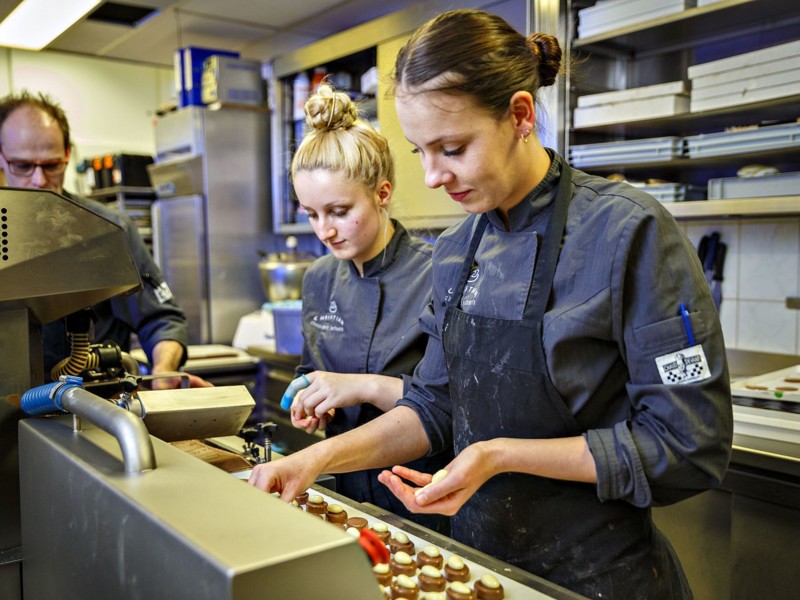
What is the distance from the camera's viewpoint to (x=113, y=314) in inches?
92.4

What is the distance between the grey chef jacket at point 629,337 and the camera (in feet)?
3.29

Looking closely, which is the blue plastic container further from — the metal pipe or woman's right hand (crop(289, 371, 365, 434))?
the metal pipe

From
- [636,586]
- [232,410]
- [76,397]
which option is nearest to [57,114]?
[232,410]

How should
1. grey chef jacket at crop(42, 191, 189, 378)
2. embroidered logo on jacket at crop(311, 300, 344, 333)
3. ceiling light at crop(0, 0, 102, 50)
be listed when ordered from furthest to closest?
ceiling light at crop(0, 0, 102, 50), grey chef jacket at crop(42, 191, 189, 378), embroidered logo on jacket at crop(311, 300, 344, 333)

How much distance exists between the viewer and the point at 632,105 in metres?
2.65

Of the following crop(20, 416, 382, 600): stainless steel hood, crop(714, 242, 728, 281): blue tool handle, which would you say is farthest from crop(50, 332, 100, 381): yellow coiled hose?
crop(714, 242, 728, 281): blue tool handle

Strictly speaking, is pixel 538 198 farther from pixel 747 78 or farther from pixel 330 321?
pixel 747 78

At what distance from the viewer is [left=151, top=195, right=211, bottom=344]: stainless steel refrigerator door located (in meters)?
4.66

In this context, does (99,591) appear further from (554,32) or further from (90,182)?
(90,182)

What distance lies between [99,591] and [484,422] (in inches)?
25.9

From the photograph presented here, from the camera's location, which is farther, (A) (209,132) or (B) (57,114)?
(A) (209,132)

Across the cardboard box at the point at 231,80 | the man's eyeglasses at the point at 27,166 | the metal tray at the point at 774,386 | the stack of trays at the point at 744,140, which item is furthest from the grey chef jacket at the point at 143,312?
the cardboard box at the point at 231,80

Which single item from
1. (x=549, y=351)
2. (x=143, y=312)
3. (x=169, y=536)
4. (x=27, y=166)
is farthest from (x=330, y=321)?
(x=169, y=536)

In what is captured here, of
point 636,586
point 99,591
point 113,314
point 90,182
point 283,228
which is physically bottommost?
point 636,586
